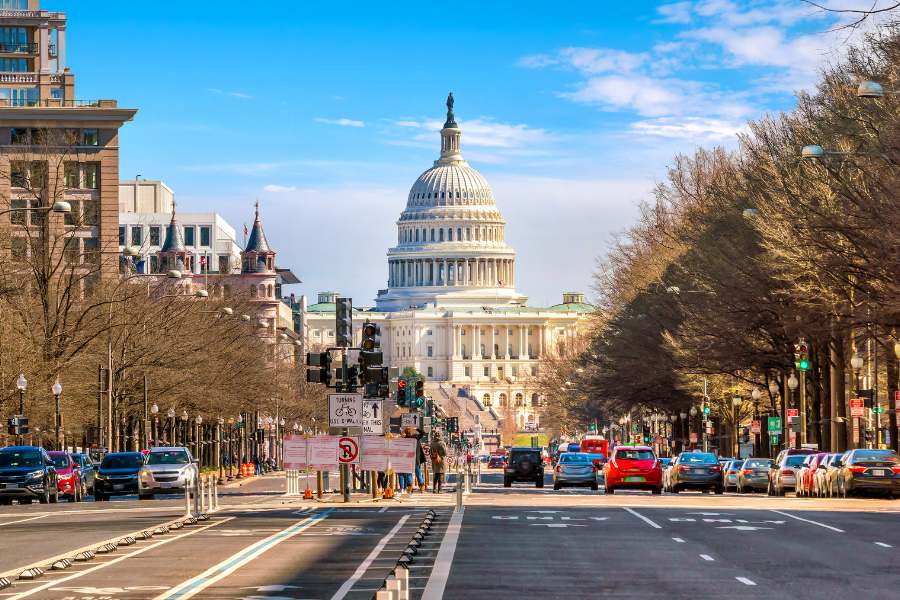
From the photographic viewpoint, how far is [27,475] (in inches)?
2067

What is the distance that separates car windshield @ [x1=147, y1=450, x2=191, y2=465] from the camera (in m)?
56.2

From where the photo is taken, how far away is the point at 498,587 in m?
21.0

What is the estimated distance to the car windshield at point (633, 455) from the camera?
60844 millimetres

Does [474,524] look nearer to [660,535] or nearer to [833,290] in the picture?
[660,535]

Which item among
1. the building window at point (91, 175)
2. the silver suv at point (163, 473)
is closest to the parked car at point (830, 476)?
the silver suv at point (163, 473)

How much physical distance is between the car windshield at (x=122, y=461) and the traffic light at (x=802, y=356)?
2247 cm

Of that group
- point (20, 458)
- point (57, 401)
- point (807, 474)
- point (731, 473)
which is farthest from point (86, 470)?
point (807, 474)

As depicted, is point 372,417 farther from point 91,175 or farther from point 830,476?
point 91,175

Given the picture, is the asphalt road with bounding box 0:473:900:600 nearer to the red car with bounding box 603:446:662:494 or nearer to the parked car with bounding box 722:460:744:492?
the red car with bounding box 603:446:662:494

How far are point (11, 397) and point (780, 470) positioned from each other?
84.6ft

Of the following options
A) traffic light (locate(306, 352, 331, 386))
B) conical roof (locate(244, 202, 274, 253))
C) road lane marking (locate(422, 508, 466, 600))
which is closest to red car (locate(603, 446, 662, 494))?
traffic light (locate(306, 352, 331, 386))

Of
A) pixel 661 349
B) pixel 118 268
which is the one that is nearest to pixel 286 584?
Answer: pixel 661 349

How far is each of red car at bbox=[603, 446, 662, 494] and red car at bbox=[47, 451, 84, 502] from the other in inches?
624

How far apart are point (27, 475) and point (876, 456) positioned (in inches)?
863
